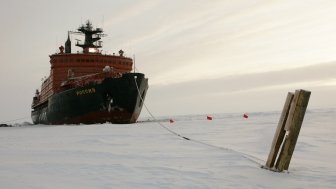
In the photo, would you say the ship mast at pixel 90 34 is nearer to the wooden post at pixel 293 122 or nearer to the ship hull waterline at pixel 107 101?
the ship hull waterline at pixel 107 101

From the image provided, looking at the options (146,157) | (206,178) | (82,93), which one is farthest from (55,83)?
(206,178)

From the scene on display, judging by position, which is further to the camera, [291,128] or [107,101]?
[107,101]

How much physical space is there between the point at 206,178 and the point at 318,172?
204 centimetres

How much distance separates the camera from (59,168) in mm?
5148

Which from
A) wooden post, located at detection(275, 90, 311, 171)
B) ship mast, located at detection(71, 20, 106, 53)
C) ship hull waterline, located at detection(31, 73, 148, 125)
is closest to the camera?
wooden post, located at detection(275, 90, 311, 171)

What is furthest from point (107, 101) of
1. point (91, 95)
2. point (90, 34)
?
point (90, 34)

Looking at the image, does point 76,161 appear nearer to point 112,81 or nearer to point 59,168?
point 59,168

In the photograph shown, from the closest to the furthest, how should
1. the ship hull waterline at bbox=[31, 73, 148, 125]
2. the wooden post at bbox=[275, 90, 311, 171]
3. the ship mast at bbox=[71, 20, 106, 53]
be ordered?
1. the wooden post at bbox=[275, 90, 311, 171]
2. the ship hull waterline at bbox=[31, 73, 148, 125]
3. the ship mast at bbox=[71, 20, 106, 53]

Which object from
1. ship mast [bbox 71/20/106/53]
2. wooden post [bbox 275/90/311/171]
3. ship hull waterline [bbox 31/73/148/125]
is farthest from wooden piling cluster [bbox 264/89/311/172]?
ship mast [bbox 71/20/106/53]

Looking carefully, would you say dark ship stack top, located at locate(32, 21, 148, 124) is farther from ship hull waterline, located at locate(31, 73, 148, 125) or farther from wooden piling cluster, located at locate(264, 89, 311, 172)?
wooden piling cluster, located at locate(264, 89, 311, 172)

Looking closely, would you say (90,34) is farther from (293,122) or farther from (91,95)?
(293,122)

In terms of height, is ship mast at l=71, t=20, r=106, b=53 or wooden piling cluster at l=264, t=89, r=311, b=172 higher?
ship mast at l=71, t=20, r=106, b=53

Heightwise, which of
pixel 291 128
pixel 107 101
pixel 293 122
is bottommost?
pixel 291 128

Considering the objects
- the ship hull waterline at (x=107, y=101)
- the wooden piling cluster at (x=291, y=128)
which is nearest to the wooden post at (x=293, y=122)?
the wooden piling cluster at (x=291, y=128)
